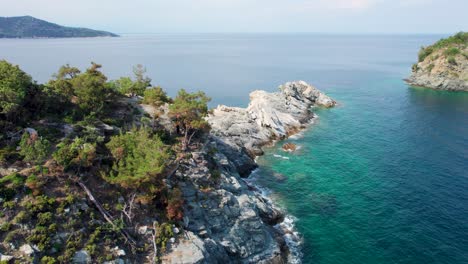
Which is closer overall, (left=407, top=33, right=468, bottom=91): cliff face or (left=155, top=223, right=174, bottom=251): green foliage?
(left=155, top=223, right=174, bottom=251): green foliage

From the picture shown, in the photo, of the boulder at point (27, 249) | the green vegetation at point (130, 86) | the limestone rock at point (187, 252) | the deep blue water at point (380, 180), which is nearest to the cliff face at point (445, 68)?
the deep blue water at point (380, 180)

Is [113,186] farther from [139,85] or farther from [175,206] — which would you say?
[139,85]

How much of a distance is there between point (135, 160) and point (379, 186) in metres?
45.9

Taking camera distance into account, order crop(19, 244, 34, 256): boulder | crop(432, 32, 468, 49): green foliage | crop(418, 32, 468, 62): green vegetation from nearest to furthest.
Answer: crop(19, 244, 34, 256): boulder < crop(418, 32, 468, 62): green vegetation < crop(432, 32, 468, 49): green foliage

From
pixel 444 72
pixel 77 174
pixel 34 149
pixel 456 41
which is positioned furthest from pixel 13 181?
pixel 456 41

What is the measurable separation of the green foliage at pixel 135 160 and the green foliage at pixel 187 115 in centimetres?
873

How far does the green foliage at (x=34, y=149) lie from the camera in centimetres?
3247

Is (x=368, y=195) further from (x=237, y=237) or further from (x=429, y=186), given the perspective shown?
(x=237, y=237)

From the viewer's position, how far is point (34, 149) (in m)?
32.9

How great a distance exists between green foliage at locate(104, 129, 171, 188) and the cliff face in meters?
150

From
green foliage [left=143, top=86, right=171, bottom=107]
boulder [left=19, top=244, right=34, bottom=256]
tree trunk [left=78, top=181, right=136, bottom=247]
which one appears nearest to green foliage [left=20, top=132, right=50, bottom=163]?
tree trunk [left=78, top=181, right=136, bottom=247]

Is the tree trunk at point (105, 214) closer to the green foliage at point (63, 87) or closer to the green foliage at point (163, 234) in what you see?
the green foliage at point (163, 234)

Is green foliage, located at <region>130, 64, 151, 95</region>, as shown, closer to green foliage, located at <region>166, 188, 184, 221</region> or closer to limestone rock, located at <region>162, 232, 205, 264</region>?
green foliage, located at <region>166, 188, 184, 221</region>

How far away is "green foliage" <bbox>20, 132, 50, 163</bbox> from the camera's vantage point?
107 ft
